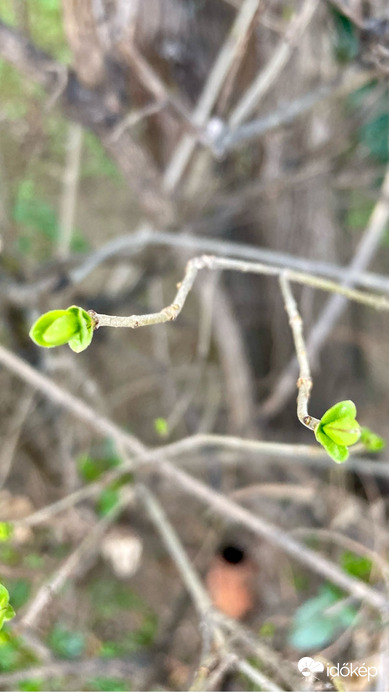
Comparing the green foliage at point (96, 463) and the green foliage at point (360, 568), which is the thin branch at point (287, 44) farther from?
the green foliage at point (96, 463)

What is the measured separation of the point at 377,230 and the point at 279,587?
33.7 inches

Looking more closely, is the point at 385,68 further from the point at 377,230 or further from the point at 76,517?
the point at 76,517

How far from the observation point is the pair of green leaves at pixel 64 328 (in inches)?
11.5

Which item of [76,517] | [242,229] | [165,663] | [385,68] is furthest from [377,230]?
[165,663]

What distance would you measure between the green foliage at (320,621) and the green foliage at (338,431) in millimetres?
545

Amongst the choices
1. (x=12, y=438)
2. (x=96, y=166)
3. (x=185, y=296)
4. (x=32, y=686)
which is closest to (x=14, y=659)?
(x=32, y=686)

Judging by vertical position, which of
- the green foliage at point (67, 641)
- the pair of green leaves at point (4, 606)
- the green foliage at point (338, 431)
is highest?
the green foliage at point (67, 641)

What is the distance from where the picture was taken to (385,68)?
574mm

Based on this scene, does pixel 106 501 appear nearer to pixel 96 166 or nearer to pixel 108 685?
pixel 108 685

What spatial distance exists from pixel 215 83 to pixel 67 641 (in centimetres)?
115

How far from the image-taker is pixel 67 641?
112 centimetres

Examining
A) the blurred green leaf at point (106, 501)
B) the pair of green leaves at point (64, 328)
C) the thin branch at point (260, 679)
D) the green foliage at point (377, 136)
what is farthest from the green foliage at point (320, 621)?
the green foliage at point (377, 136)

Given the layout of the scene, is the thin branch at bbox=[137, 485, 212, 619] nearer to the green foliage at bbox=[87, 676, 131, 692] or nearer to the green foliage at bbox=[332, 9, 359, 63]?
the green foliage at bbox=[87, 676, 131, 692]

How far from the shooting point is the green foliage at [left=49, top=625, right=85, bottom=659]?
1102mm
